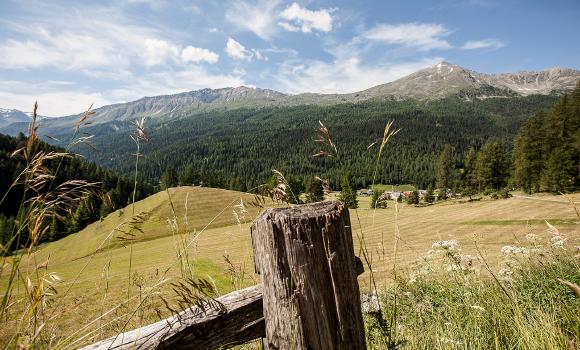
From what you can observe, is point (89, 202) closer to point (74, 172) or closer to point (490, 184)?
point (490, 184)

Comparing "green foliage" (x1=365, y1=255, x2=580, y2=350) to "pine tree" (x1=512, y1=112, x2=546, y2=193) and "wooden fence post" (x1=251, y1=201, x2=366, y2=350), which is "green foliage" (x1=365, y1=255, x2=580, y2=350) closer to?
"wooden fence post" (x1=251, y1=201, x2=366, y2=350)

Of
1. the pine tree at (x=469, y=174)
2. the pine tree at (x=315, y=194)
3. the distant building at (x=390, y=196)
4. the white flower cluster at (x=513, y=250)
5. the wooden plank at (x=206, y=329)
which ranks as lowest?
the pine tree at (x=469, y=174)

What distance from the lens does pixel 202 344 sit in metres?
1.86

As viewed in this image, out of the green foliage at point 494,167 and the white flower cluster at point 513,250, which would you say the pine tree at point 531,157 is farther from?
the white flower cluster at point 513,250

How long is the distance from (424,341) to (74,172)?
114 m

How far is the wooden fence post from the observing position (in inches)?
68.0

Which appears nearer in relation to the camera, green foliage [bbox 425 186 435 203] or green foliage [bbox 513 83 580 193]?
green foliage [bbox 513 83 580 193]

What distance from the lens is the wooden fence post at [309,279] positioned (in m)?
1.73

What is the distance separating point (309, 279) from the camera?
174 cm

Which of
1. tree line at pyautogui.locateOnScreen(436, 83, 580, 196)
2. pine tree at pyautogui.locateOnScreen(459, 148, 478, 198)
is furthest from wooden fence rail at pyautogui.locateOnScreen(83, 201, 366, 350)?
pine tree at pyautogui.locateOnScreen(459, 148, 478, 198)

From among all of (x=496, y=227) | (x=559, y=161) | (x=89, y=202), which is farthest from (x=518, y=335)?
(x=559, y=161)

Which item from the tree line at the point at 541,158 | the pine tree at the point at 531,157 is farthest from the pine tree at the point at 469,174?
the pine tree at the point at 531,157

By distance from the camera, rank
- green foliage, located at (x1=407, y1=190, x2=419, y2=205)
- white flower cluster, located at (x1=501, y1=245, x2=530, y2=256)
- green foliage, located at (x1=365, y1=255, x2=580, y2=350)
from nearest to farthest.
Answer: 1. green foliage, located at (x1=365, y1=255, x2=580, y2=350)
2. white flower cluster, located at (x1=501, y1=245, x2=530, y2=256)
3. green foliage, located at (x1=407, y1=190, x2=419, y2=205)

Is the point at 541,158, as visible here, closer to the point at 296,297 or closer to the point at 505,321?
the point at 505,321
